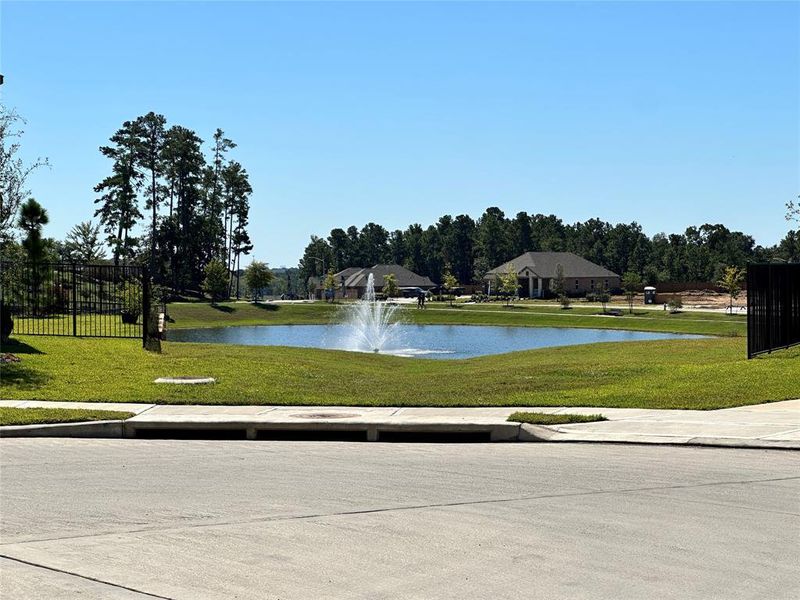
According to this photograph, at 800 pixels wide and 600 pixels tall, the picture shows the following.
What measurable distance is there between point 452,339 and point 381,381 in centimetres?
3454

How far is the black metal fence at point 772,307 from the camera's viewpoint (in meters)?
21.7

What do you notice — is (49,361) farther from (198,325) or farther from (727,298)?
(727,298)

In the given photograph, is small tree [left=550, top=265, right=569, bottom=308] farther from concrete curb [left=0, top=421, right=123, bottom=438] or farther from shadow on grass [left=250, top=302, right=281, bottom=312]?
concrete curb [left=0, top=421, right=123, bottom=438]

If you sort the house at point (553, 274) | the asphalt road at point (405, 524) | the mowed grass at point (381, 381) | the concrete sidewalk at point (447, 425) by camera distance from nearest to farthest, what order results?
the asphalt road at point (405, 524)
the concrete sidewalk at point (447, 425)
the mowed grass at point (381, 381)
the house at point (553, 274)

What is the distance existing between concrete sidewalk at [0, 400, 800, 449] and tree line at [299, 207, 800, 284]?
116166mm

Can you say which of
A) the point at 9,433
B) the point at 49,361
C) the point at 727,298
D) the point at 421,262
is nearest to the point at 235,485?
the point at 9,433

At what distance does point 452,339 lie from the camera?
178 ft

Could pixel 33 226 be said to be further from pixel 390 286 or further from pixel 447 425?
pixel 390 286

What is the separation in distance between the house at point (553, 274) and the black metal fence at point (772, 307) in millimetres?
105507

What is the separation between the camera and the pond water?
4494 centimetres

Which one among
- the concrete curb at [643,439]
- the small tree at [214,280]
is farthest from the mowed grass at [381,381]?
the small tree at [214,280]

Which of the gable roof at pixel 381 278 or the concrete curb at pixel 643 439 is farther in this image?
the gable roof at pixel 381 278

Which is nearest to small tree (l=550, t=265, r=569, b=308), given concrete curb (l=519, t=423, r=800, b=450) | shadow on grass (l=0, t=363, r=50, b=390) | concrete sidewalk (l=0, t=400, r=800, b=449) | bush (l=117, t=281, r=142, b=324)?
bush (l=117, t=281, r=142, b=324)

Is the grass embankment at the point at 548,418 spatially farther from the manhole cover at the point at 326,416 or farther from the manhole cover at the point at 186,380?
the manhole cover at the point at 186,380
